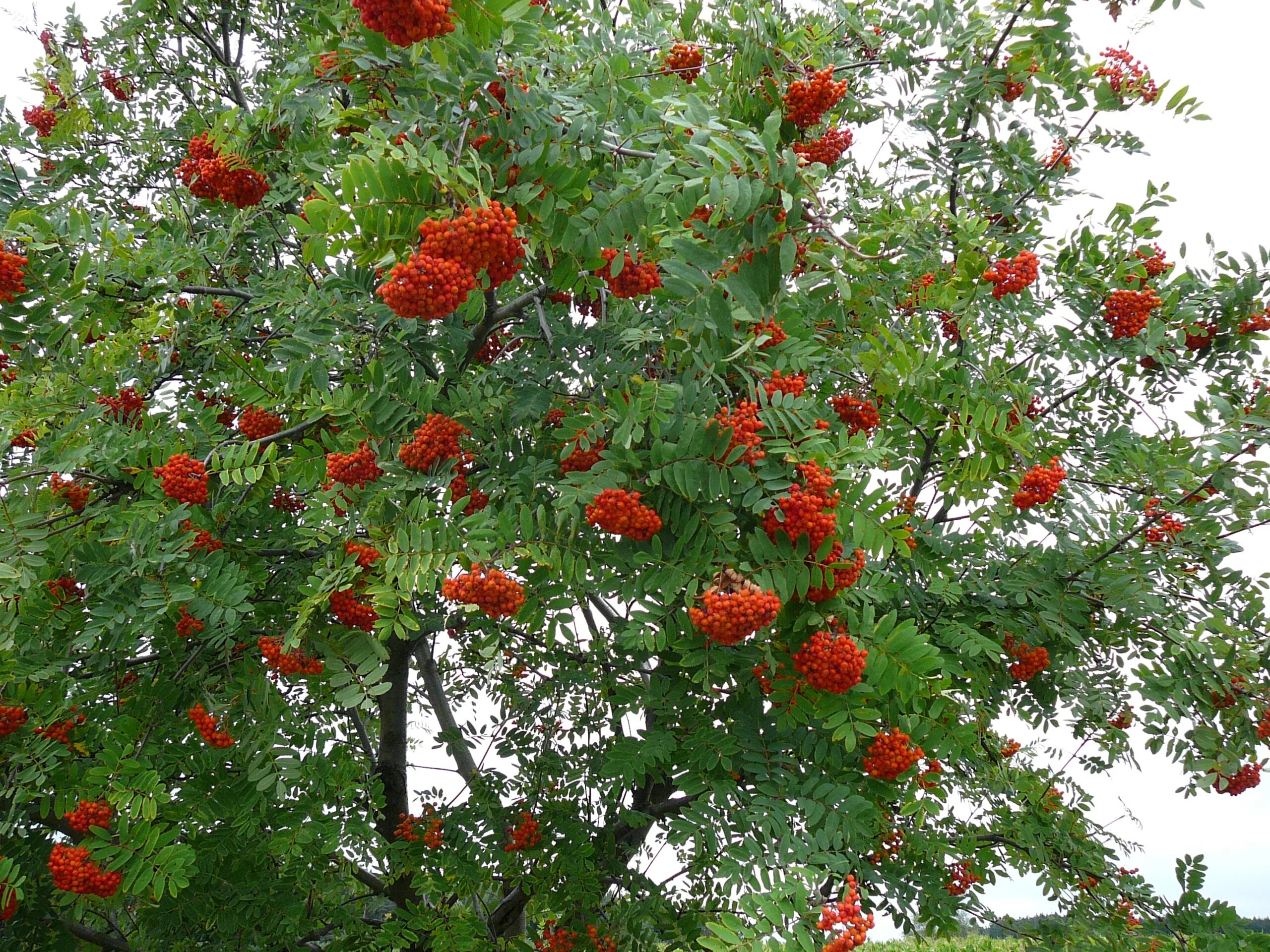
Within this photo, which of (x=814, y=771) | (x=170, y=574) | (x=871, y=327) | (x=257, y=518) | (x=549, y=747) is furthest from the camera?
(x=549, y=747)

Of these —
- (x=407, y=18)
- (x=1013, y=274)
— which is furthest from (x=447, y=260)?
(x=1013, y=274)

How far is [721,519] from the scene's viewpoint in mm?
2939

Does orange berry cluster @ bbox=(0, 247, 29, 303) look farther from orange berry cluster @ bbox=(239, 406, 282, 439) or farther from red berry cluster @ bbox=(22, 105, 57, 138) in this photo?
red berry cluster @ bbox=(22, 105, 57, 138)

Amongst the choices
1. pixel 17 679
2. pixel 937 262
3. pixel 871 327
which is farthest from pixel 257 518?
pixel 937 262

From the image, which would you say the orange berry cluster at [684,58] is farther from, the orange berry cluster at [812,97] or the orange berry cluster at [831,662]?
the orange berry cluster at [831,662]

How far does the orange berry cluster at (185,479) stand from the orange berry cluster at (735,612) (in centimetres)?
216

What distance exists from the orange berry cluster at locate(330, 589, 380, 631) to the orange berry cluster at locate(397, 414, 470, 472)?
54 cm

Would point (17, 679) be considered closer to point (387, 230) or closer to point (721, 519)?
point (387, 230)

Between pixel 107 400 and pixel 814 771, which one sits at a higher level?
pixel 107 400

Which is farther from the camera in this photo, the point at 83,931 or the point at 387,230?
the point at 83,931

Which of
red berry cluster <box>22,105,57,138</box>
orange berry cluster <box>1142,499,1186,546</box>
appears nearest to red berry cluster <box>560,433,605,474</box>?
orange berry cluster <box>1142,499,1186,546</box>

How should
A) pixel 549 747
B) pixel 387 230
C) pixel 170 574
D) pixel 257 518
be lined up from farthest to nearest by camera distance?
pixel 549 747 → pixel 257 518 → pixel 170 574 → pixel 387 230

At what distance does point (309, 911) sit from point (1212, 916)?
14.6ft

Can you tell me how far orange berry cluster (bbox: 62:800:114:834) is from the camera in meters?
3.44
